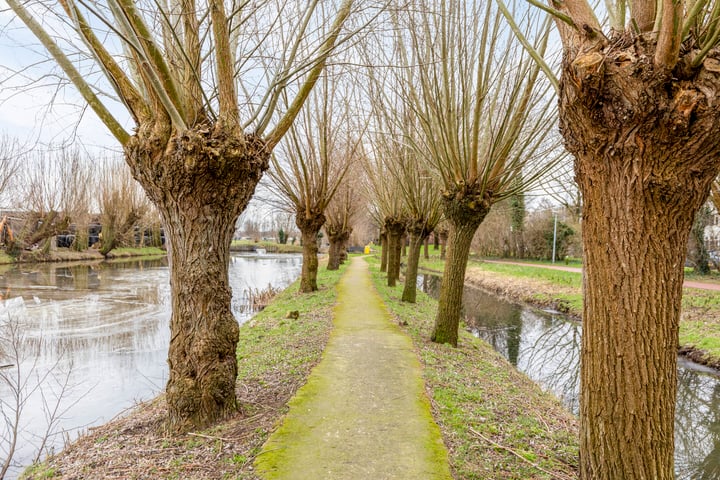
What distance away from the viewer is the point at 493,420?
4.38 m

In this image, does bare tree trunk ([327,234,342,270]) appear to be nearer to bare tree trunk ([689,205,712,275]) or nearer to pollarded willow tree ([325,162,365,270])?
pollarded willow tree ([325,162,365,270])

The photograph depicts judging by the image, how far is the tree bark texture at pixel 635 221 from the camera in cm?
225

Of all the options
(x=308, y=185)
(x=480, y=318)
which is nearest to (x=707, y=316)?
(x=480, y=318)

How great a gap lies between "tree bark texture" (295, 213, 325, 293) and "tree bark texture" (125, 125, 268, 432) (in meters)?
9.10

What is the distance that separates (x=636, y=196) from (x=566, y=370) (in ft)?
23.8

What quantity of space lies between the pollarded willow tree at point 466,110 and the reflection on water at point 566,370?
7.69 feet

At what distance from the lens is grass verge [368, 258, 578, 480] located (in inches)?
135

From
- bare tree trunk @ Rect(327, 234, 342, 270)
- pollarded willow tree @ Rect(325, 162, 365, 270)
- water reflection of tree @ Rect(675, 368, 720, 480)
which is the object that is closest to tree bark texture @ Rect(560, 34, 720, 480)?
water reflection of tree @ Rect(675, 368, 720, 480)

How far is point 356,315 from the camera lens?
10.2 meters

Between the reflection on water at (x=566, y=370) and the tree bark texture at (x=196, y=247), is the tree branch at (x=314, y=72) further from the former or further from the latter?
the reflection on water at (x=566, y=370)

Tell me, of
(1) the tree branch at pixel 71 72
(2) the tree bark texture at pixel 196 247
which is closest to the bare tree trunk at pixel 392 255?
(2) the tree bark texture at pixel 196 247

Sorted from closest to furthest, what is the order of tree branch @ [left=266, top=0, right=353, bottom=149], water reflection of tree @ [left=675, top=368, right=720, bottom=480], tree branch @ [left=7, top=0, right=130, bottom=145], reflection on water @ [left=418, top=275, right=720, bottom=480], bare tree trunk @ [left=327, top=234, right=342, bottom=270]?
tree branch @ [left=7, top=0, right=130, bottom=145], tree branch @ [left=266, top=0, right=353, bottom=149], water reflection of tree @ [left=675, top=368, right=720, bottom=480], reflection on water @ [left=418, top=275, right=720, bottom=480], bare tree trunk @ [left=327, top=234, right=342, bottom=270]

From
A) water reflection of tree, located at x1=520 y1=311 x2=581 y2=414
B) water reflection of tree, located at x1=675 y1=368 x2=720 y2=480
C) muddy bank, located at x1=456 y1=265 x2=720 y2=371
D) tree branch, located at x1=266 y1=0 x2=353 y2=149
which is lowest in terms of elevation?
water reflection of tree, located at x1=675 y1=368 x2=720 y2=480

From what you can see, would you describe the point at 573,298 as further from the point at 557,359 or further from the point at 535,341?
the point at 557,359
